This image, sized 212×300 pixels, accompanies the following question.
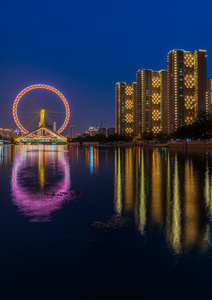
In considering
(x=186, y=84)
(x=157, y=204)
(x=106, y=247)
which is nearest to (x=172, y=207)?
(x=157, y=204)

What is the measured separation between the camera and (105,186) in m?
11.9

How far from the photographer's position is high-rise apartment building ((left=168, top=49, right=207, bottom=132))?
177125 millimetres

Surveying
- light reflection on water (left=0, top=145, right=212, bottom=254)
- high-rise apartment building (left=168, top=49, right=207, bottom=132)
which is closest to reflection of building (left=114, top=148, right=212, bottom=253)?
light reflection on water (left=0, top=145, right=212, bottom=254)

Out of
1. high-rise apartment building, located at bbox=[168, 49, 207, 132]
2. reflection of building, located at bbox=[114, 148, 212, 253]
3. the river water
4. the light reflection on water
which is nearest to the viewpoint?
the river water

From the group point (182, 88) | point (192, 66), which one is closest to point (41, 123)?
point (182, 88)

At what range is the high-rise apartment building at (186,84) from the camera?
177125mm

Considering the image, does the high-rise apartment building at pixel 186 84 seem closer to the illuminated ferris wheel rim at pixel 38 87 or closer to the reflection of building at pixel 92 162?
the illuminated ferris wheel rim at pixel 38 87

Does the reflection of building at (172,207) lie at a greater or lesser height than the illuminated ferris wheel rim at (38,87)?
lesser

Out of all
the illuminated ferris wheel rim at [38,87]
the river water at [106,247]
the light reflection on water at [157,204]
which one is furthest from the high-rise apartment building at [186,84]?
the river water at [106,247]

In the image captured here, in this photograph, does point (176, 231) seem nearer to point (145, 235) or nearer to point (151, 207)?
point (145, 235)

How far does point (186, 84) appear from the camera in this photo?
179750 mm

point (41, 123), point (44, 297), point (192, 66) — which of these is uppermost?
point (192, 66)

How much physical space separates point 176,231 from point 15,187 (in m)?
7.82

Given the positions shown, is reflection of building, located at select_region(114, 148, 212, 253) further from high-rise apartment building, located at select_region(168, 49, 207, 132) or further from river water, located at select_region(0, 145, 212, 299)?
high-rise apartment building, located at select_region(168, 49, 207, 132)
